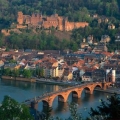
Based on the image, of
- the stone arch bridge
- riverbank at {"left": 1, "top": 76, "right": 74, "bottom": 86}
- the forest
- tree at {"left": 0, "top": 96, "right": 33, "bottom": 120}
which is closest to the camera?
tree at {"left": 0, "top": 96, "right": 33, "bottom": 120}

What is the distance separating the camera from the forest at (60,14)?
21984 millimetres

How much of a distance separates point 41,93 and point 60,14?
51.1 ft

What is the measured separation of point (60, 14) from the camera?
2761 cm

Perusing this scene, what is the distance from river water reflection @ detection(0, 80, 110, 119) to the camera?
1030cm

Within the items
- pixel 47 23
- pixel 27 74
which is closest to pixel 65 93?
pixel 27 74

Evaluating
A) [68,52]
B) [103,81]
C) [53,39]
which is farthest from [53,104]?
[53,39]

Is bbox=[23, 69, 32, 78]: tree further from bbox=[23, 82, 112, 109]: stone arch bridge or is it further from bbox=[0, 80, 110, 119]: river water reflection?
bbox=[23, 82, 112, 109]: stone arch bridge

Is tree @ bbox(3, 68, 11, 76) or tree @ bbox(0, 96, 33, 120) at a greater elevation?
tree @ bbox(0, 96, 33, 120)

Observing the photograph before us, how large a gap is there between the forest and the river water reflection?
706 cm

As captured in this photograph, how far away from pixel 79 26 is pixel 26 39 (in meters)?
3.82

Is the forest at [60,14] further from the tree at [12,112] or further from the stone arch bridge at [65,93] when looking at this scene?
the tree at [12,112]

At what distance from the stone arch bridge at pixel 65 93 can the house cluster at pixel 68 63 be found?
1208 mm

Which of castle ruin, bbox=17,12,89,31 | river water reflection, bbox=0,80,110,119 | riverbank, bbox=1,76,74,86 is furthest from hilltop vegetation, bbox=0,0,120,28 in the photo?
river water reflection, bbox=0,80,110,119

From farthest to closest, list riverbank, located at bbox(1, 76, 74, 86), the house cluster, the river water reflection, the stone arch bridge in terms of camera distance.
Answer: the house cluster
riverbank, located at bbox(1, 76, 74, 86)
the river water reflection
the stone arch bridge
